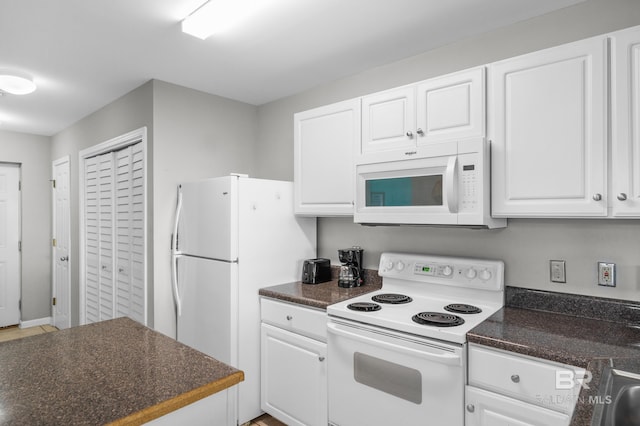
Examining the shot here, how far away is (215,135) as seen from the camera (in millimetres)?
3252

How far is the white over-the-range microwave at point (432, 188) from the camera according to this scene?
183 cm

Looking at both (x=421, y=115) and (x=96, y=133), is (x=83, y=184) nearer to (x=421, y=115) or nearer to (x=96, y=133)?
(x=96, y=133)

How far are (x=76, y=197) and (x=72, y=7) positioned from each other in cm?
286

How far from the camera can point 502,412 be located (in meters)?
1.51

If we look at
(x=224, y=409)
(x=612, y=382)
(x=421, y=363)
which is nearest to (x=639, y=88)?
(x=612, y=382)

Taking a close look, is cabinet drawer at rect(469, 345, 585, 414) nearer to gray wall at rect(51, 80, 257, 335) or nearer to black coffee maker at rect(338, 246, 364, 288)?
black coffee maker at rect(338, 246, 364, 288)

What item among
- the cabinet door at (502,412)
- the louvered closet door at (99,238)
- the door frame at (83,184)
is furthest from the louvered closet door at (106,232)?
the cabinet door at (502,412)

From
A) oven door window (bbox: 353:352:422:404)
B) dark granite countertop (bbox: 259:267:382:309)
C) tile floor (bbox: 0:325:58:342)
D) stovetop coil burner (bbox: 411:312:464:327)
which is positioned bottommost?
tile floor (bbox: 0:325:58:342)

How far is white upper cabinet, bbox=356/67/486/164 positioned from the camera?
1.90 metres

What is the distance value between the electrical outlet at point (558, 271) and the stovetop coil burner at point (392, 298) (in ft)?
2.47

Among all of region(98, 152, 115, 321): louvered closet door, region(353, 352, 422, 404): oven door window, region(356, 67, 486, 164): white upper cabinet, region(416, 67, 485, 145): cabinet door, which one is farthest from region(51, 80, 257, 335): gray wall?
region(416, 67, 485, 145): cabinet door

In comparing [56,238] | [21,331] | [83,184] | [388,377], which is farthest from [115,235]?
[388,377]

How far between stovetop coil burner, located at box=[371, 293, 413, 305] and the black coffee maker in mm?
292

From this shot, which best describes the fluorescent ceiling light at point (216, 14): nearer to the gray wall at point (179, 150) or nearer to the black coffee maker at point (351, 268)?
the gray wall at point (179, 150)
